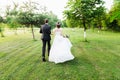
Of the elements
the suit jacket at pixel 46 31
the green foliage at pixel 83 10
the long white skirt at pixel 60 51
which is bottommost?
the long white skirt at pixel 60 51

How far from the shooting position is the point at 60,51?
1024 centimetres

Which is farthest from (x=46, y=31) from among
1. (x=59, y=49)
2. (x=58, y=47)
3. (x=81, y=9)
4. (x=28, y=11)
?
(x=28, y=11)

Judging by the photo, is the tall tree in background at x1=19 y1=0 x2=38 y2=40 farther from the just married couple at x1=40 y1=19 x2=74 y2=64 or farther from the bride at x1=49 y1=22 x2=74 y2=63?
the bride at x1=49 y1=22 x2=74 y2=63

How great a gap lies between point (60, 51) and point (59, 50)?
8cm

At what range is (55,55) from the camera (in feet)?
33.4

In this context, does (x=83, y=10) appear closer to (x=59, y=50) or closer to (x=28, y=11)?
(x=28, y=11)

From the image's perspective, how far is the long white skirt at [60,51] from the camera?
10102 mm

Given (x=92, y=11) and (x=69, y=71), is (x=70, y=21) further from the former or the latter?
(x=69, y=71)

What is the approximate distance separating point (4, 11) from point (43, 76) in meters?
32.5

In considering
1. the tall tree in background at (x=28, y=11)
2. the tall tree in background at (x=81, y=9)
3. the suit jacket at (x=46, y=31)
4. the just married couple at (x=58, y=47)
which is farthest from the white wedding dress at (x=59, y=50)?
the tall tree in background at (x=28, y=11)

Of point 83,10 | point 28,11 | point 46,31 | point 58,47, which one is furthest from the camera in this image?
point 28,11

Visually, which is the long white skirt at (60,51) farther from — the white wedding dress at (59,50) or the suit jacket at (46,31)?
the suit jacket at (46,31)

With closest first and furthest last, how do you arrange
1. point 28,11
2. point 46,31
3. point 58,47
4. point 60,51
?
point 60,51 < point 58,47 < point 46,31 < point 28,11

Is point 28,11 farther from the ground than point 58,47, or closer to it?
farther from the ground
